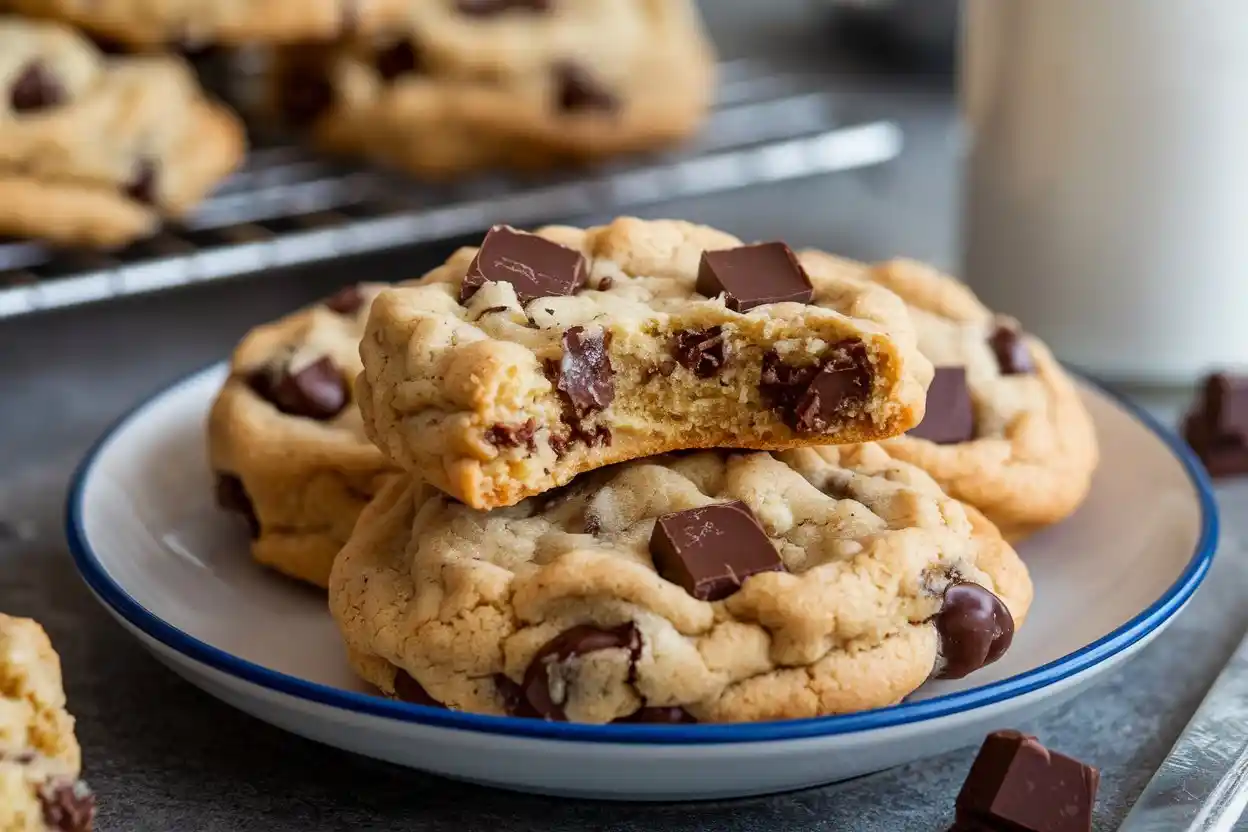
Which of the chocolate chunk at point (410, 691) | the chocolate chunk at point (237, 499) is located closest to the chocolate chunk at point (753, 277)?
the chocolate chunk at point (410, 691)

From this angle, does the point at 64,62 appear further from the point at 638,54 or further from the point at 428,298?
the point at 428,298

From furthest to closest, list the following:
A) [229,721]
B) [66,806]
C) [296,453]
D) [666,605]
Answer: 1. [296,453]
2. [229,721]
3. [666,605]
4. [66,806]

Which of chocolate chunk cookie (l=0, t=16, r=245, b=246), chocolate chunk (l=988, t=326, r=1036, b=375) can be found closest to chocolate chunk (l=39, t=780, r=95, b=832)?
chocolate chunk (l=988, t=326, r=1036, b=375)

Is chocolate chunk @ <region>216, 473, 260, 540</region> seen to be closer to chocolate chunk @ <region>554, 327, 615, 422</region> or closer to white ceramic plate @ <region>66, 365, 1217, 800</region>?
white ceramic plate @ <region>66, 365, 1217, 800</region>

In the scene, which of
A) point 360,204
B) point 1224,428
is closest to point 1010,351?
point 1224,428

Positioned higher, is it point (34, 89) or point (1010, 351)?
point (34, 89)

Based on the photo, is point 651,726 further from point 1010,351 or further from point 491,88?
point 491,88
